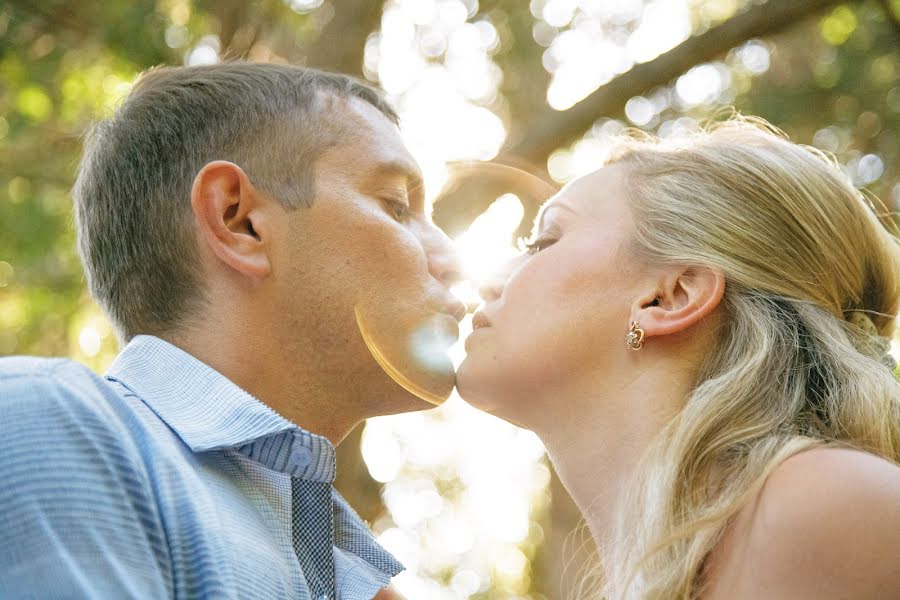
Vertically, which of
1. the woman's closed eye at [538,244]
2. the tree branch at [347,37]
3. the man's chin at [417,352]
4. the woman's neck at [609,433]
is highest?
the tree branch at [347,37]

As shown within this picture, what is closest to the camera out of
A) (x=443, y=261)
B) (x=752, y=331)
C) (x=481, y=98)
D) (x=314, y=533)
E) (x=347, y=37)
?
(x=314, y=533)

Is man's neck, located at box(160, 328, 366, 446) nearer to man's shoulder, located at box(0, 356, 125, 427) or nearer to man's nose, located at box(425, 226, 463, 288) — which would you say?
man's nose, located at box(425, 226, 463, 288)

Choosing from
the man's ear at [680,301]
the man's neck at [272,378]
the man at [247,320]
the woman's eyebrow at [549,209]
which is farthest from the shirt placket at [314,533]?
the woman's eyebrow at [549,209]

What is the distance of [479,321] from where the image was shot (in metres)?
2.98

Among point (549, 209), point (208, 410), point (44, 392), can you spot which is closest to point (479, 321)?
point (549, 209)

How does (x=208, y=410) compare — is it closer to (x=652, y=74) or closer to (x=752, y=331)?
(x=752, y=331)

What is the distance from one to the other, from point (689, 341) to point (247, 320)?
1.24 meters

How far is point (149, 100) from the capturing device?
10.1 ft

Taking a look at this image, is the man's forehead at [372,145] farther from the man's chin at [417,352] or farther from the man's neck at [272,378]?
the man's neck at [272,378]

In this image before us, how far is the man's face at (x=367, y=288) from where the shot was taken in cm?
285

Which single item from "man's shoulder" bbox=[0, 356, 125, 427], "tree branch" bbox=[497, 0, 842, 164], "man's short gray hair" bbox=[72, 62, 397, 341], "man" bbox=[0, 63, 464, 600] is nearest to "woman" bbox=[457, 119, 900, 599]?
"man" bbox=[0, 63, 464, 600]

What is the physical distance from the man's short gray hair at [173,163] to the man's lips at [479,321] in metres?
0.62

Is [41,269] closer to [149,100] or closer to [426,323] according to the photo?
[149,100]

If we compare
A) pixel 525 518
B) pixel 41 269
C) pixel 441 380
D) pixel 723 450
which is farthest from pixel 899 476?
pixel 525 518
